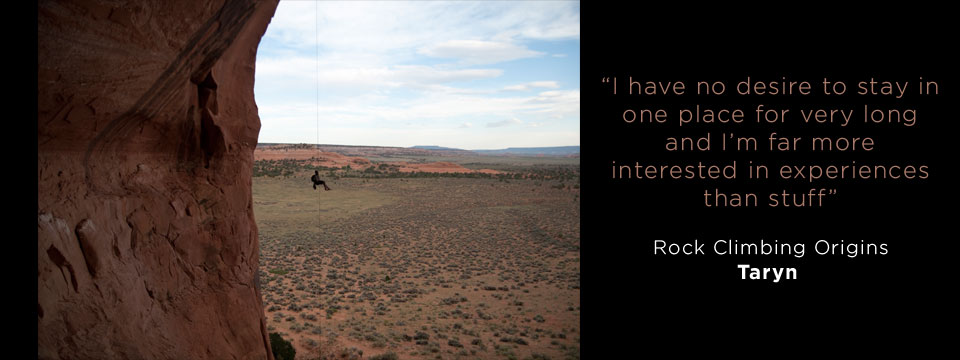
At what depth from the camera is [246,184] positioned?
5.72 meters

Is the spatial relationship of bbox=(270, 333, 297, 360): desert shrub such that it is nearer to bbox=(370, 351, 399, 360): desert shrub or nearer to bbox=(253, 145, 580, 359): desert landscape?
bbox=(253, 145, 580, 359): desert landscape

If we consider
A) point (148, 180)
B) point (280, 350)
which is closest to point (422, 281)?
point (280, 350)

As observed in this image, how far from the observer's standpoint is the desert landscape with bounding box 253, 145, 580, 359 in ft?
31.6

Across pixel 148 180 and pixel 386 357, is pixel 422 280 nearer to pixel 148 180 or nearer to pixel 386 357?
pixel 386 357

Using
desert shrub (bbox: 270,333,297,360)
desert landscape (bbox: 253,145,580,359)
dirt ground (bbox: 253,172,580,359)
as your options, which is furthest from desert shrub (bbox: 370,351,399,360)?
desert shrub (bbox: 270,333,297,360)

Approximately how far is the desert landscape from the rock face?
4034mm

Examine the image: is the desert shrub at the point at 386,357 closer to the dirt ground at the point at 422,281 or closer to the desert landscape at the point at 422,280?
the desert landscape at the point at 422,280

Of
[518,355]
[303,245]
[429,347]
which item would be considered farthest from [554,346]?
[303,245]

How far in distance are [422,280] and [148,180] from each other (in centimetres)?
1101

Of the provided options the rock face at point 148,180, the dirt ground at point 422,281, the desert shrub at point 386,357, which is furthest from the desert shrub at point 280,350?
the rock face at point 148,180

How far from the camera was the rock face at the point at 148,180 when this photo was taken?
135 inches

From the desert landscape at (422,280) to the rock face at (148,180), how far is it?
4034 mm
